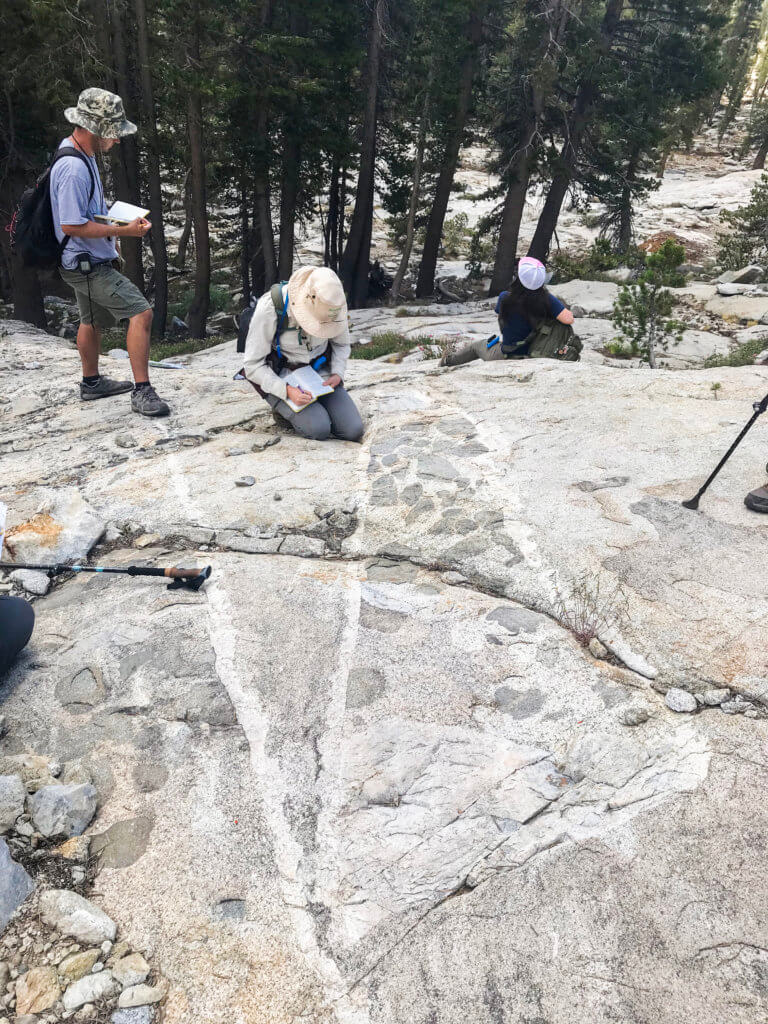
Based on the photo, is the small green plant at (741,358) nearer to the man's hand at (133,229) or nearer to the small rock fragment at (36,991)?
the man's hand at (133,229)

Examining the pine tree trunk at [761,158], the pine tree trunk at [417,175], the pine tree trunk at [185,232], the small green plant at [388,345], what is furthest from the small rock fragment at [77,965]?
the pine tree trunk at [761,158]

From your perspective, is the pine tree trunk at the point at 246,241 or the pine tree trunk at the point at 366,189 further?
the pine tree trunk at the point at 246,241

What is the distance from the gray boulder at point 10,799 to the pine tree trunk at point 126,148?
40.8 feet

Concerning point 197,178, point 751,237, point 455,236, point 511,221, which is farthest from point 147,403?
point 455,236

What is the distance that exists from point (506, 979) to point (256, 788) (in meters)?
1.06

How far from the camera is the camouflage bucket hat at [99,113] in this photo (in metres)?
4.83

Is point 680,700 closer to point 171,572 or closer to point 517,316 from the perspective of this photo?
point 171,572

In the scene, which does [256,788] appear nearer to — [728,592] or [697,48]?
[728,592]

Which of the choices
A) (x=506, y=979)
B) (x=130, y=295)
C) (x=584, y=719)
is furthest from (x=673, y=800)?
(x=130, y=295)

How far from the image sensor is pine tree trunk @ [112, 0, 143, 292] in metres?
12.7

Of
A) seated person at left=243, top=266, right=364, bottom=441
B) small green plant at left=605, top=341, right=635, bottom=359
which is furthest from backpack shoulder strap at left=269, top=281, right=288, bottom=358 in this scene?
small green plant at left=605, top=341, right=635, bottom=359

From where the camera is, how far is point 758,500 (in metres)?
3.99

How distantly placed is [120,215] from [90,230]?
0.30m

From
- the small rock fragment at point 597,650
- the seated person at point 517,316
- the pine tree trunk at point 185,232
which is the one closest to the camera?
the small rock fragment at point 597,650
